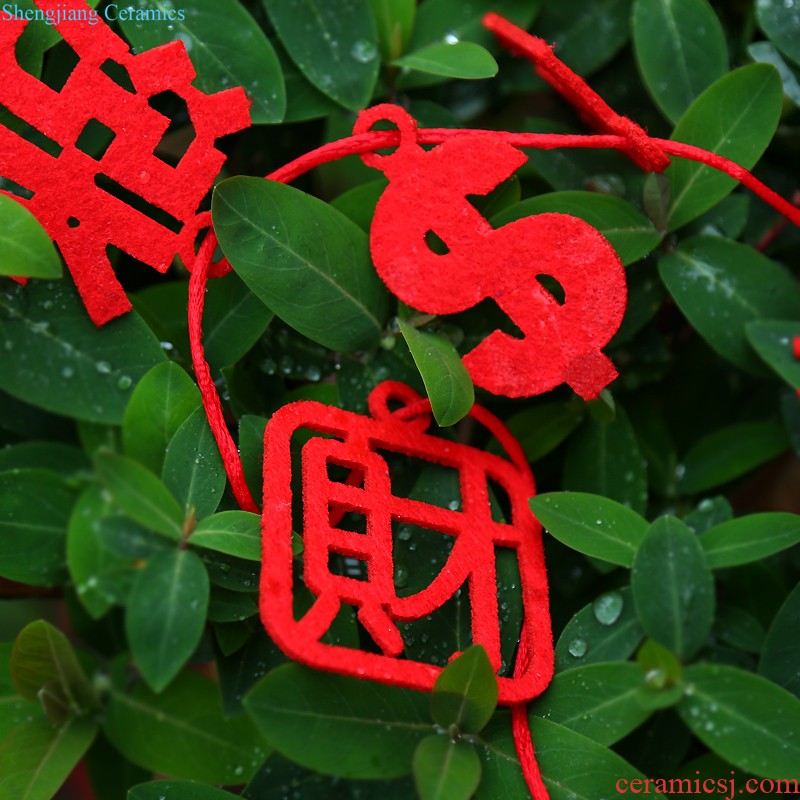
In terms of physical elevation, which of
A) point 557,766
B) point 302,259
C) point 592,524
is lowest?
point 557,766

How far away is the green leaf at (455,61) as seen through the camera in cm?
66

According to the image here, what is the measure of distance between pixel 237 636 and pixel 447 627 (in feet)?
0.49

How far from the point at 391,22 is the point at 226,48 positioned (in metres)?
0.16

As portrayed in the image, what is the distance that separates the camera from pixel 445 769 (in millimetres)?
538

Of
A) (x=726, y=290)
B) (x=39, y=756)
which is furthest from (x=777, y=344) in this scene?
(x=39, y=756)

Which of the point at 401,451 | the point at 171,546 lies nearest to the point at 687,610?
the point at 401,451

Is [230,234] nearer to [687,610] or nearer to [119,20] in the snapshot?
[119,20]

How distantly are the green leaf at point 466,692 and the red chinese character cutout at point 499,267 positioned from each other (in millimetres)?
193

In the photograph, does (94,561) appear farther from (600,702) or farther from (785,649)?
(785,649)

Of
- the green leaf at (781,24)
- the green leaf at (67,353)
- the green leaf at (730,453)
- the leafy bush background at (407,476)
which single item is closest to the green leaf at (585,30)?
Answer: the leafy bush background at (407,476)

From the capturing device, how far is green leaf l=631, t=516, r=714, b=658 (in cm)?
58

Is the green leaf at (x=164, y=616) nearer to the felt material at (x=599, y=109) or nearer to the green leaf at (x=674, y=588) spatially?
the green leaf at (x=674, y=588)

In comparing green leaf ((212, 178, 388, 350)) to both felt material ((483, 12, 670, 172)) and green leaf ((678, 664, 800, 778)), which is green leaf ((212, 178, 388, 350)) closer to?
felt material ((483, 12, 670, 172))

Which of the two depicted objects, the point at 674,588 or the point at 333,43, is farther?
the point at 333,43
